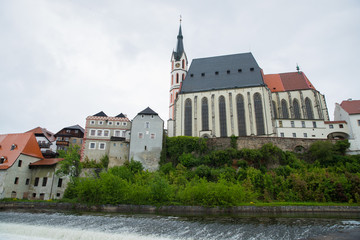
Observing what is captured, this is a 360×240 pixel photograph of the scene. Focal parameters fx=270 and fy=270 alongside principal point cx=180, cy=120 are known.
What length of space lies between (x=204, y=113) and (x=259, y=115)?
9669 mm

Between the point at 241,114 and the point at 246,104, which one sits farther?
the point at 246,104

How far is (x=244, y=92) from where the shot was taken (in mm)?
48656

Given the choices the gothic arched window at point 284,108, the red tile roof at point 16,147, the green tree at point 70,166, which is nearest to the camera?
the green tree at point 70,166

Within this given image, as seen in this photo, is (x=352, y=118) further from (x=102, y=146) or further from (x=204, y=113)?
(x=102, y=146)

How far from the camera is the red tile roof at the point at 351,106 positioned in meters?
41.0

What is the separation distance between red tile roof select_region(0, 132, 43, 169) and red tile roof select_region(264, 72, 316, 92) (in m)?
42.3

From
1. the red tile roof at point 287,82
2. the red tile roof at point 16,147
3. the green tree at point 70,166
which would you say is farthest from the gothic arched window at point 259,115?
the red tile roof at point 16,147

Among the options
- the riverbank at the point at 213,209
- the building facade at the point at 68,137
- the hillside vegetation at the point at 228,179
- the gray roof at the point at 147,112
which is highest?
the gray roof at the point at 147,112

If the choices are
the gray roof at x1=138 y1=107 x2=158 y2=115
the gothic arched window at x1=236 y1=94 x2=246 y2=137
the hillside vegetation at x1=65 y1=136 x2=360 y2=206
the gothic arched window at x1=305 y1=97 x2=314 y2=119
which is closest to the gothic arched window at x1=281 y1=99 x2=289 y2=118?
the gothic arched window at x1=305 y1=97 x2=314 y2=119

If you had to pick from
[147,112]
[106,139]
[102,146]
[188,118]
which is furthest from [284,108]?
[102,146]

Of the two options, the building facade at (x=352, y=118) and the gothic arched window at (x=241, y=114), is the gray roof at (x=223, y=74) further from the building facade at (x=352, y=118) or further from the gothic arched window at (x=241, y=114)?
the building facade at (x=352, y=118)

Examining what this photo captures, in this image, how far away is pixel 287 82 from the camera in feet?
176

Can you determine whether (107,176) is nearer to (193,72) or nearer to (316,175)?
(316,175)

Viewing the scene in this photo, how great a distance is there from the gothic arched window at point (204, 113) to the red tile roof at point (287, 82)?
1367 cm
